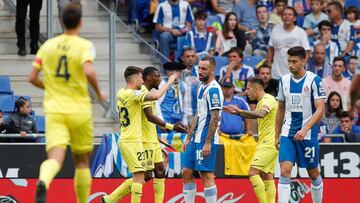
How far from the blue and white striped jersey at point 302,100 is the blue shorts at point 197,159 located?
1.18m

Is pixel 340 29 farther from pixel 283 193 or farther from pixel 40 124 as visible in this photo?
pixel 283 193

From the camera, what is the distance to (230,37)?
24406 millimetres

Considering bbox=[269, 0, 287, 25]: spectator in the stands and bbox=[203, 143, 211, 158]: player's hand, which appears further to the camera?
bbox=[269, 0, 287, 25]: spectator in the stands

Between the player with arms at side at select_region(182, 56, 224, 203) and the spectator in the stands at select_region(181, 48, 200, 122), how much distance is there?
378 cm

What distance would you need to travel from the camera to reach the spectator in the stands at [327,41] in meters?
25.0

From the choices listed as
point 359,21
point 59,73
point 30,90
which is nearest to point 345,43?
point 359,21

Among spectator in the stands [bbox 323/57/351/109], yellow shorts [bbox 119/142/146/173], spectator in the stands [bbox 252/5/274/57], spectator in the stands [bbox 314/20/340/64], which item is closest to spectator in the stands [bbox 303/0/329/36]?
spectator in the stands [bbox 314/20/340/64]

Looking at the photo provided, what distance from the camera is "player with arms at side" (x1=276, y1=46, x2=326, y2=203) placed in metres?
17.7

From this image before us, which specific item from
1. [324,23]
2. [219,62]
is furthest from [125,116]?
[324,23]

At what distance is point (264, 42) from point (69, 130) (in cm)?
1105

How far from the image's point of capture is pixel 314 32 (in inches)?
1003

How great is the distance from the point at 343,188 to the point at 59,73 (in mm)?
8265

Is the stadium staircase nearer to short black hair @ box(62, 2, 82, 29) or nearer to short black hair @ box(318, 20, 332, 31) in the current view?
short black hair @ box(318, 20, 332, 31)

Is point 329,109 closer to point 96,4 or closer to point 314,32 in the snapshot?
point 314,32
